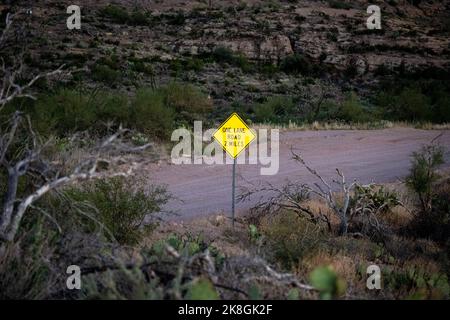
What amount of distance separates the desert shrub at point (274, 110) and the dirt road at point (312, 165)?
5128 millimetres

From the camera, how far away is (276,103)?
29.2 metres

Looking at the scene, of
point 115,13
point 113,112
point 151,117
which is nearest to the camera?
point 113,112

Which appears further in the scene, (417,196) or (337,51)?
(337,51)

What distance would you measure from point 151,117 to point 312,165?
647 centimetres

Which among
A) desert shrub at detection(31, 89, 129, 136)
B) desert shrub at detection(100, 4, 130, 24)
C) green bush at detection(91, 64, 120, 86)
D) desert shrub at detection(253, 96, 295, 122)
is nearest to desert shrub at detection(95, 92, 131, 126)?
desert shrub at detection(31, 89, 129, 136)

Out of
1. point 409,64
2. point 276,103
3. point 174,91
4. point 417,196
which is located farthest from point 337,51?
point 417,196

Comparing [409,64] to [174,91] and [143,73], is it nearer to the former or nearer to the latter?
[143,73]

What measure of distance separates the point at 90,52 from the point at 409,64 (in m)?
31.0

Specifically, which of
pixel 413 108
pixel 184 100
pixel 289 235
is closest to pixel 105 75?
pixel 184 100

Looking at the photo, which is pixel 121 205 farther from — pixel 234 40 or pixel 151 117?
pixel 234 40

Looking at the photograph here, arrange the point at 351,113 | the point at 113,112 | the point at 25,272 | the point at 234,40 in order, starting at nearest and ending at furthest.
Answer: the point at 25,272
the point at 113,112
the point at 351,113
the point at 234,40

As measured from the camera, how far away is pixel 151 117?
17.6m

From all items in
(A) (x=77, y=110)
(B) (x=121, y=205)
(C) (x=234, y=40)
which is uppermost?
(C) (x=234, y=40)

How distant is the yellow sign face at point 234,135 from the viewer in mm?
9664
